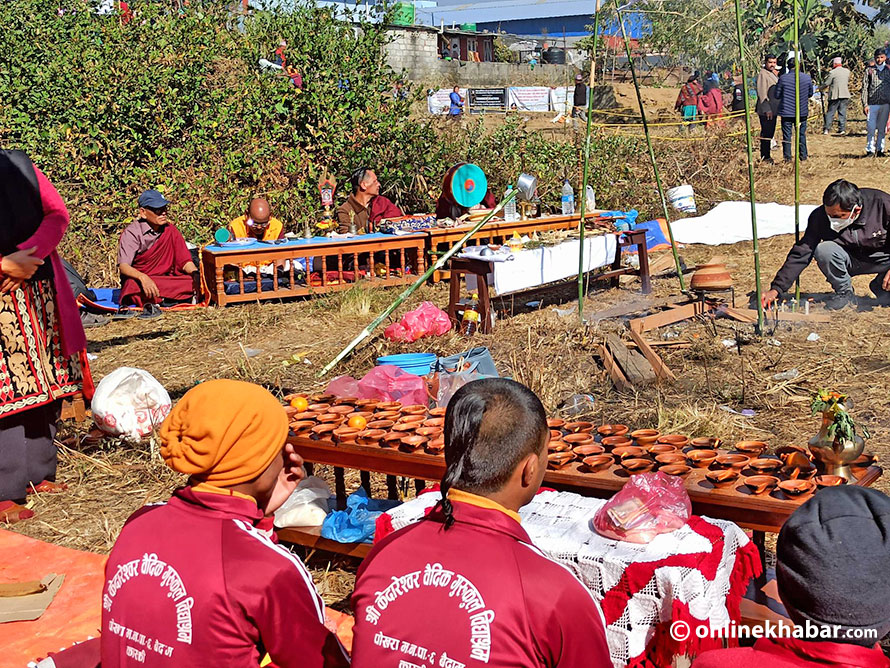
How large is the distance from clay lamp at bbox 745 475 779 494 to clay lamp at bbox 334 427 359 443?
1614 mm

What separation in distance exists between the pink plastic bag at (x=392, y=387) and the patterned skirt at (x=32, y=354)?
5.20 ft

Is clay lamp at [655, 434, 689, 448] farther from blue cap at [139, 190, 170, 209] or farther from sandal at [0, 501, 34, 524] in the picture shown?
blue cap at [139, 190, 170, 209]

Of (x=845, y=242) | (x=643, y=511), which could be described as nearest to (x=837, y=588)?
(x=643, y=511)

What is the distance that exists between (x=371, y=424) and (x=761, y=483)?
Answer: 66.6 inches

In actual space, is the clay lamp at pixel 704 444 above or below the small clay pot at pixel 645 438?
below

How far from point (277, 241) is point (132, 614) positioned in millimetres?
7676

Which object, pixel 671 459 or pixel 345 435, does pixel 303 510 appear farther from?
pixel 671 459

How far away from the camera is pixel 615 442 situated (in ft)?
11.5

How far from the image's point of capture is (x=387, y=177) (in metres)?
12.2

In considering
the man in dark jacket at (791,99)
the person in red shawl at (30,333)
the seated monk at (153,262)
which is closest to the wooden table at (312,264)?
the seated monk at (153,262)

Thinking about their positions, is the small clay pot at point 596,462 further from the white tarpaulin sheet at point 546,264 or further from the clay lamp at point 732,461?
the white tarpaulin sheet at point 546,264

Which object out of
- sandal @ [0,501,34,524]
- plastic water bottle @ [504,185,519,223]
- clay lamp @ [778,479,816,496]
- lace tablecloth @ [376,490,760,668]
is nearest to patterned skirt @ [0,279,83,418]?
sandal @ [0,501,34,524]

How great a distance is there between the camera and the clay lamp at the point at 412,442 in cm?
358

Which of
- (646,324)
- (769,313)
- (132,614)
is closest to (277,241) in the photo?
(646,324)
